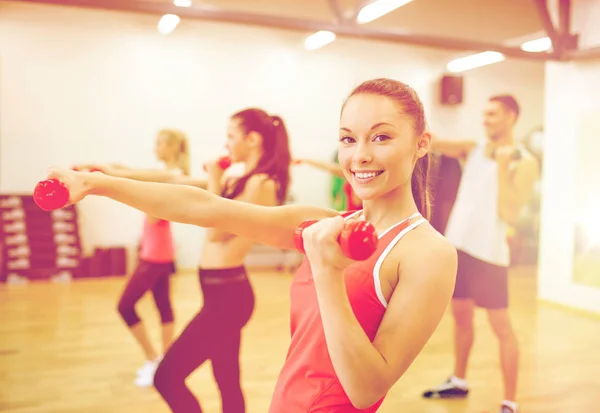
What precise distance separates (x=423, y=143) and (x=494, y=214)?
2095 millimetres

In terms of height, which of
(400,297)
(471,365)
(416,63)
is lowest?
(471,365)

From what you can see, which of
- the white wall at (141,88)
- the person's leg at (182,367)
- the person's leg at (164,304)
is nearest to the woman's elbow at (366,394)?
the person's leg at (182,367)

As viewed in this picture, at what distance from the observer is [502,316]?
2992mm

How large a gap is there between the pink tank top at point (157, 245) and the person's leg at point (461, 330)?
64.6 inches

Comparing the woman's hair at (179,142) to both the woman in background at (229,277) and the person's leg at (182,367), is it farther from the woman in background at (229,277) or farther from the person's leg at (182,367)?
the person's leg at (182,367)

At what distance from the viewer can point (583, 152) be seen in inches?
222

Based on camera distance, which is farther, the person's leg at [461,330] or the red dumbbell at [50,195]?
the person's leg at [461,330]

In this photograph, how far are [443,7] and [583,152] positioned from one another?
2.51m

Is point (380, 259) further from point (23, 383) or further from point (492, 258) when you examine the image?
point (23, 383)

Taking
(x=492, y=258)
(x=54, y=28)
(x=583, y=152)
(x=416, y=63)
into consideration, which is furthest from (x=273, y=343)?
(x=416, y=63)

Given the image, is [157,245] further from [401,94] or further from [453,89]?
[453,89]

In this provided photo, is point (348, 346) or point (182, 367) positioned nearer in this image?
point (348, 346)

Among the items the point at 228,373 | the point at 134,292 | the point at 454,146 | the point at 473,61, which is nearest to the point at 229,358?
the point at 228,373

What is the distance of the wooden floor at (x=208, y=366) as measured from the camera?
324 cm
